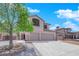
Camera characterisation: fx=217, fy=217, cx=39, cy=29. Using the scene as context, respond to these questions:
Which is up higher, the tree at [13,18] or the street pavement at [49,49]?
the tree at [13,18]

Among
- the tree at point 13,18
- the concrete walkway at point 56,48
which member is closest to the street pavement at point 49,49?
the concrete walkway at point 56,48

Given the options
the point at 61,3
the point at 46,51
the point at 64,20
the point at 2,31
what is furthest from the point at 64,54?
the point at 2,31

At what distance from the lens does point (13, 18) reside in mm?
3400

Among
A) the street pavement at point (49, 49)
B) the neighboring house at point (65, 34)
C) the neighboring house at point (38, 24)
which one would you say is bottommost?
the street pavement at point (49, 49)

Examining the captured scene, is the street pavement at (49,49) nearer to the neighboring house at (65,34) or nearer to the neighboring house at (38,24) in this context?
the neighboring house at (65,34)

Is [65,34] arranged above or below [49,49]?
above

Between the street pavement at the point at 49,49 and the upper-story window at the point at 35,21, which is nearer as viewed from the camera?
the street pavement at the point at 49,49

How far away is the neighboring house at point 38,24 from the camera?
11.2 feet

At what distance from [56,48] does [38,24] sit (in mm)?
476

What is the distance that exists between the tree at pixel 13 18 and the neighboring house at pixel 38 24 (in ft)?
0.26

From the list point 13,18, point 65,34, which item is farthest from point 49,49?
point 13,18

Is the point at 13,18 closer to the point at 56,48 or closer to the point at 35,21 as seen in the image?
the point at 35,21

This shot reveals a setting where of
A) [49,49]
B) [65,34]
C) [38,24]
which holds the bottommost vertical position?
[49,49]

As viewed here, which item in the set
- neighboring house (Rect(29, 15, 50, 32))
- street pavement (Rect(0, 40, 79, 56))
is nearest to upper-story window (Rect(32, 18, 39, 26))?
neighboring house (Rect(29, 15, 50, 32))
